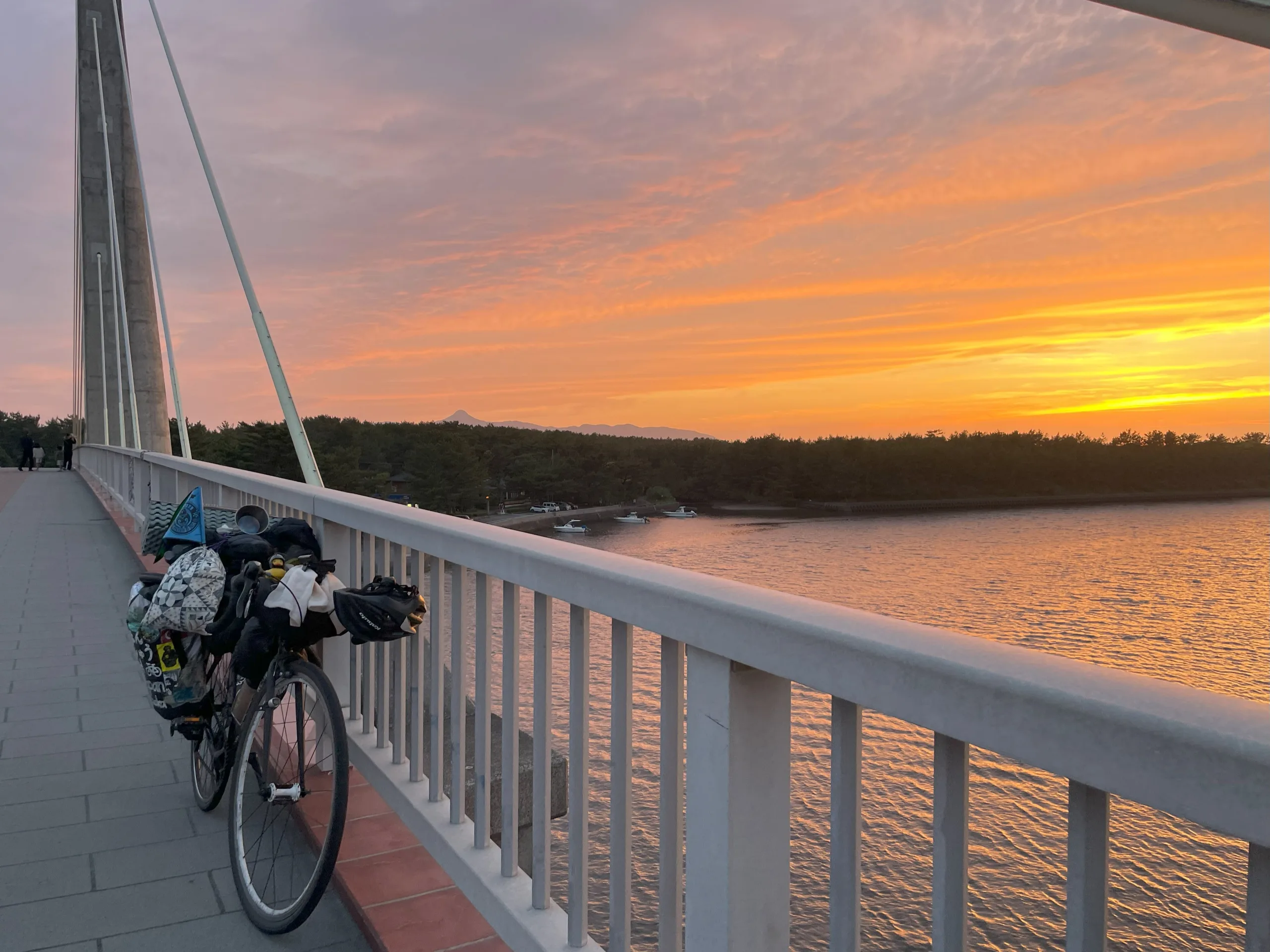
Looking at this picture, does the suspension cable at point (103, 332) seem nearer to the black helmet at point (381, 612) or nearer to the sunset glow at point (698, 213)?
the sunset glow at point (698, 213)

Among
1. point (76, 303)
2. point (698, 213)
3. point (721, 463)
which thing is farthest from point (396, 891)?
point (721, 463)

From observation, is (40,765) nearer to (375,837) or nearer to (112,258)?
(375,837)

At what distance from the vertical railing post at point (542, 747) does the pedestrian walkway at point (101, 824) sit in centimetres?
70

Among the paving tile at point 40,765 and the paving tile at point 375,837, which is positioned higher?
the paving tile at point 375,837

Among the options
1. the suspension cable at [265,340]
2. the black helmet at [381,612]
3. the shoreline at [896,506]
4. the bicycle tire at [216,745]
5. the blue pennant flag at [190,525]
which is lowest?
the shoreline at [896,506]

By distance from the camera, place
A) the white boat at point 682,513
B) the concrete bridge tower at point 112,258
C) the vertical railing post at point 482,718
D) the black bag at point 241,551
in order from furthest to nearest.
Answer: the white boat at point 682,513, the concrete bridge tower at point 112,258, the black bag at point 241,551, the vertical railing post at point 482,718

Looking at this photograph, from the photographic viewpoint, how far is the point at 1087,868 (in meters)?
0.77

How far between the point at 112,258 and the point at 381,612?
19.0 metres

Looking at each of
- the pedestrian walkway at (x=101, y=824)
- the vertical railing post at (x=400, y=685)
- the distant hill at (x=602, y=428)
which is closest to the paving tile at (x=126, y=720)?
the pedestrian walkway at (x=101, y=824)

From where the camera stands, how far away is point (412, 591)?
2074mm

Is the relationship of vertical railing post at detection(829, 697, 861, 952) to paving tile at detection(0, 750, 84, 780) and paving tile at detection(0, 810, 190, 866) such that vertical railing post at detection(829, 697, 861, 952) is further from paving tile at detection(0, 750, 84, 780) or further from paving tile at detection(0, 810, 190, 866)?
paving tile at detection(0, 750, 84, 780)

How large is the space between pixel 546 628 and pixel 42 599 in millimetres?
6430

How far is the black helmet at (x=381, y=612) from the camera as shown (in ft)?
6.61

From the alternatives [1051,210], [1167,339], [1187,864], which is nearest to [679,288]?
[1051,210]
